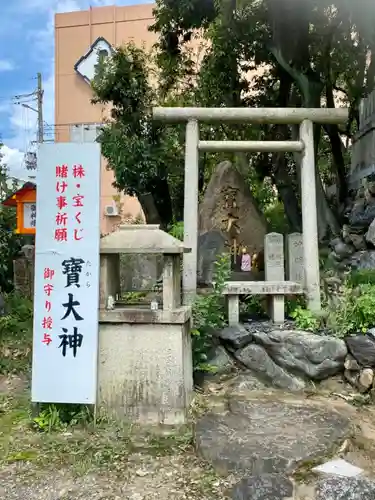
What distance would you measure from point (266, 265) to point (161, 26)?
21.9 feet

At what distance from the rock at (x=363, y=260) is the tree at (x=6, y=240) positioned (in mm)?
6464

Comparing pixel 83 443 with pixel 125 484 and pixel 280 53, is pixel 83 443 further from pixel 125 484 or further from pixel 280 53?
pixel 280 53

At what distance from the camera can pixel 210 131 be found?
12258mm

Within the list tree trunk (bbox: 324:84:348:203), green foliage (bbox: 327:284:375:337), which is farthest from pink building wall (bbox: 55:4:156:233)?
green foliage (bbox: 327:284:375:337)

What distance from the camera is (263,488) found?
310cm

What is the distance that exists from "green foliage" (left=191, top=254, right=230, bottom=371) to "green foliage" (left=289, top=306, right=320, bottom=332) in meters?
0.88

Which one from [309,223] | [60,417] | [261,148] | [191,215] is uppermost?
[261,148]

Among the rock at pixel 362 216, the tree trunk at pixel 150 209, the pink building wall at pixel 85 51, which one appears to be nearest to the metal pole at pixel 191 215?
the rock at pixel 362 216

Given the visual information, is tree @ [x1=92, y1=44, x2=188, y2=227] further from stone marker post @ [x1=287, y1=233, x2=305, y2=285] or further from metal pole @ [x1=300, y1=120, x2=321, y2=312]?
metal pole @ [x1=300, y1=120, x2=321, y2=312]

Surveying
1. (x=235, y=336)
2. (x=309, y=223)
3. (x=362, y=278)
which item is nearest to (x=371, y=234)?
(x=362, y=278)

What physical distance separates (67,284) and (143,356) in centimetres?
91

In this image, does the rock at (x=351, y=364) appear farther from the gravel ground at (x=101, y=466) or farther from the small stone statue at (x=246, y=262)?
the small stone statue at (x=246, y=262)

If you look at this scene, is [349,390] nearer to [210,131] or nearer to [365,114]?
[365,114]

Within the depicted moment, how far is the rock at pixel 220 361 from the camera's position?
17.5 ft
